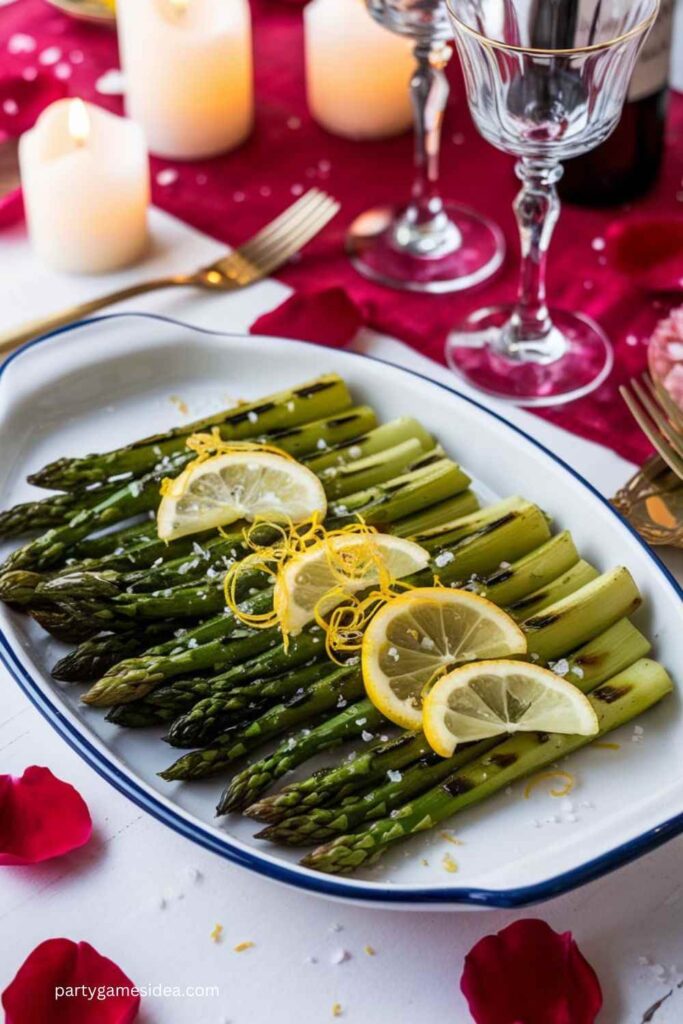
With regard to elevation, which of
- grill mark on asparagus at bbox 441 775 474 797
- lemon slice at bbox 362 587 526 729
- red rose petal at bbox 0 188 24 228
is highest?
red rose petal at bbox 0 188 24 228

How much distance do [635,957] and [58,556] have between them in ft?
2.33

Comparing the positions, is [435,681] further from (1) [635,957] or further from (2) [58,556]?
(2) [58,556]

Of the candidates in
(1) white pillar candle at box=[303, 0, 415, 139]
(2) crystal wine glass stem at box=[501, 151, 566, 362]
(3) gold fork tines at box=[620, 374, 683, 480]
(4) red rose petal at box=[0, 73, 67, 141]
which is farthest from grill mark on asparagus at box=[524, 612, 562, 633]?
(4) red rose petal at box=[0, 73, 67, 141]

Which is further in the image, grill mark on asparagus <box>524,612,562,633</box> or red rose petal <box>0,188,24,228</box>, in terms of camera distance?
A: red rose petal <box>0,188,24,228</box>

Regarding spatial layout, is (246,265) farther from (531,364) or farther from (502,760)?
(502,760)

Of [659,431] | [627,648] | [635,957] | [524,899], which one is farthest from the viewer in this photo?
[659,431]

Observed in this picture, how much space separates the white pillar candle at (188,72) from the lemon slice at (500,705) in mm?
1257

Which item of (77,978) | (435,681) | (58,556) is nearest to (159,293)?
(58,556)

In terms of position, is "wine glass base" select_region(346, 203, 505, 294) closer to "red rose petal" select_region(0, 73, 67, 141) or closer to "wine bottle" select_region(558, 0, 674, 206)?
"wine bottle" select_region(558, 0, 674, 206)

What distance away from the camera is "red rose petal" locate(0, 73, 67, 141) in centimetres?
220

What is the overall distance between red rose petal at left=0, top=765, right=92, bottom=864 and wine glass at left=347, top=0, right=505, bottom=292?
971mm

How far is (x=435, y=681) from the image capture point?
4.07ft

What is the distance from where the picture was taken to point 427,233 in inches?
79.7

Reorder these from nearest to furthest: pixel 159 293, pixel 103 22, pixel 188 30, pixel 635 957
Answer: pixel 635 957, pixel 159 293, pixel 188 30, pixel 103 22
